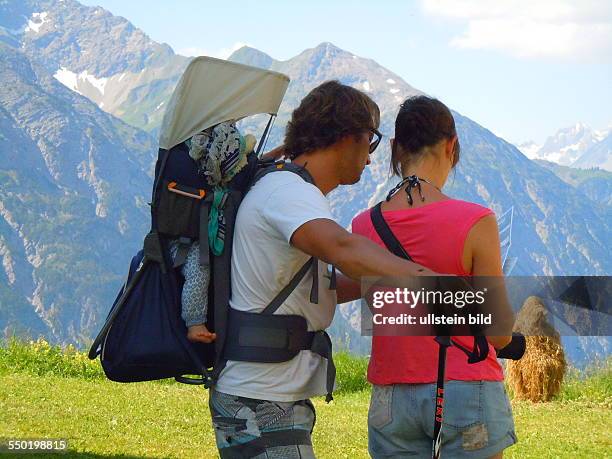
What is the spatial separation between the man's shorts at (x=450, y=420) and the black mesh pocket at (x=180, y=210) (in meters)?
0.76

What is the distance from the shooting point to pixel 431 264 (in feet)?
9.39

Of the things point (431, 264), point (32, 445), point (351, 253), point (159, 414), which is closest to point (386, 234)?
point (431, 264)

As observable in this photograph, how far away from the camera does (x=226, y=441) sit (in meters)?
2.88

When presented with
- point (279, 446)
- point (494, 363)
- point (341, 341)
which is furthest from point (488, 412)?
point (341, 341)

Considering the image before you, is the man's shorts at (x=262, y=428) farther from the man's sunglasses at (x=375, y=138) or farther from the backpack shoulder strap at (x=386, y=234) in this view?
the man's sunglasses at (x=375, y=138)

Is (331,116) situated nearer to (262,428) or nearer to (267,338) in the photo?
(267,338)

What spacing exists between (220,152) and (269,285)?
16.2 inches

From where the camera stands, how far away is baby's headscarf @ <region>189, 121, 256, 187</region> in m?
2.87

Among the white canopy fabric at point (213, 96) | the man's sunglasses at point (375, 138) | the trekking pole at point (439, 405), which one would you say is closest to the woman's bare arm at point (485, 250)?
the trekking pole at point (439, 405)

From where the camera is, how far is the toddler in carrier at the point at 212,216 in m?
2.87

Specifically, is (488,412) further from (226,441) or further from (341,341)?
(341,341)

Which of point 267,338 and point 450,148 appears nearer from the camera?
point 267,338

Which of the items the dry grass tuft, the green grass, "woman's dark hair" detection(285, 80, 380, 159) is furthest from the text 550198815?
the dry grass tuft

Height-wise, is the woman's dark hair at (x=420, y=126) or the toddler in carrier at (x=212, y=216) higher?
the woman's dark hair at (x=420, y=126)
